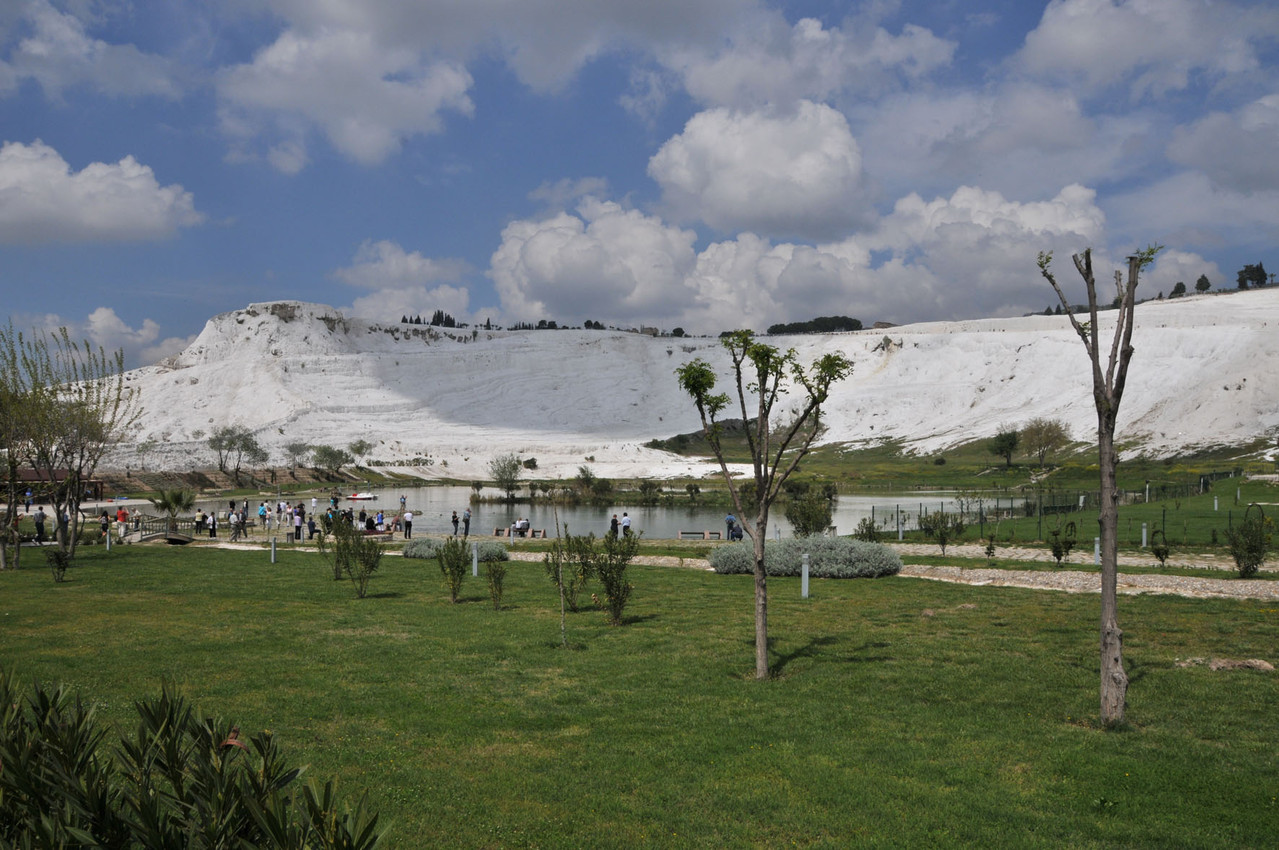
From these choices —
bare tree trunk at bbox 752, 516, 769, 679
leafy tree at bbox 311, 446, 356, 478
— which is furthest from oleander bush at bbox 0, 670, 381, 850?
leafy tree at bbox 311, 446, 356, 478

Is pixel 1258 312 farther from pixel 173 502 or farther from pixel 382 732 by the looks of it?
pixel 382 732

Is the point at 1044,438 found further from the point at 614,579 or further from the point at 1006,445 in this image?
the point at 614,579

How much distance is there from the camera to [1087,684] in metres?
9.29

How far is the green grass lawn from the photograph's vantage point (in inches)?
228

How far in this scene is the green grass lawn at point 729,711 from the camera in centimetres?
579

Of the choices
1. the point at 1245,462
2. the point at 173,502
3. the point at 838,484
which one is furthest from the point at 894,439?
the point at 173,502

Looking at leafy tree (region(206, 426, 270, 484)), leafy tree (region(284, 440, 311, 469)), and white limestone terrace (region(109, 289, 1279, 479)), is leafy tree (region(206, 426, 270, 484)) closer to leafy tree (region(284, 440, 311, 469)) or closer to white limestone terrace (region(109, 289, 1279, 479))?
white limestone terrace (region(109, 289, 1279, 479))

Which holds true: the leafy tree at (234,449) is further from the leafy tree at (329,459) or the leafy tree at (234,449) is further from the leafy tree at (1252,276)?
the leafy tree at (1252,276)

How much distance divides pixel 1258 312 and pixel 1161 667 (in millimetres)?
141314

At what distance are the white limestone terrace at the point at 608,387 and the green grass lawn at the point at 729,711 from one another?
75.9 m

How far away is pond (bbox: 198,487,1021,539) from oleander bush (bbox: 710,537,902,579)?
1483 cm

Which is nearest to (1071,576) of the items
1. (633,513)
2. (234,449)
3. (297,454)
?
(633,513)

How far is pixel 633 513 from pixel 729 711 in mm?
46914

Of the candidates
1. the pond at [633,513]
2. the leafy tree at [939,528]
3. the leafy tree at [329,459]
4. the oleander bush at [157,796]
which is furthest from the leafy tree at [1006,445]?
the oleander bush at [157,796]
